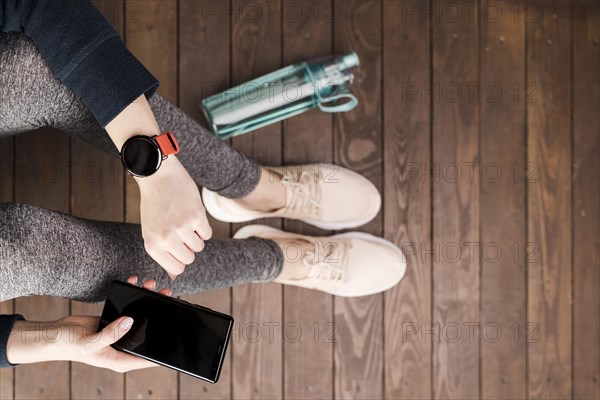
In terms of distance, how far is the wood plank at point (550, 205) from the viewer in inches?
40.0

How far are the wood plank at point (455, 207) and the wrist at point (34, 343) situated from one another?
68 centimetres

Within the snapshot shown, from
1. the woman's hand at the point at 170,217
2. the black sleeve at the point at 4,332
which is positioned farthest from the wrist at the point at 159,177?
the black sleeve at the point at 4,332

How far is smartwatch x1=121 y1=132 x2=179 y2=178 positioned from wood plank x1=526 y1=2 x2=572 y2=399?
2.47 ft

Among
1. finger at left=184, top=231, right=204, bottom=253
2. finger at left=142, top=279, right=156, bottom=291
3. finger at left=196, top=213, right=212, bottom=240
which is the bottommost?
finger at left=142, top=279, right=156, bottom=291

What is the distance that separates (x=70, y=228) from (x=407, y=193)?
2.06ft

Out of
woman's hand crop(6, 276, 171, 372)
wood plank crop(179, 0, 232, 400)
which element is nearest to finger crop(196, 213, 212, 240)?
woman's hand crop(6, 276, 171, 372)

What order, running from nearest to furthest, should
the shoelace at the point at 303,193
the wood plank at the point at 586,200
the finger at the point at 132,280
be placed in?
the finger at the point at 132,280
the shoelace at the point at 303,193
the wood plank at the point at 586,200

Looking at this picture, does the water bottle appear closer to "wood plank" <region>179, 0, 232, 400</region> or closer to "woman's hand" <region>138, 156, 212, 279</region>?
"wood plank" <region>179, 0, 232, 400</region>

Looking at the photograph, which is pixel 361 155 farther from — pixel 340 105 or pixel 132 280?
pixel 132 280

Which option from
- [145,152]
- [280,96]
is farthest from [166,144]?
[280,96]

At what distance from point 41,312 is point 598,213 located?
111 cm

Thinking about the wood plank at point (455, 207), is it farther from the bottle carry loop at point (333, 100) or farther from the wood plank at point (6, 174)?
the wood plank at point (6, 174)

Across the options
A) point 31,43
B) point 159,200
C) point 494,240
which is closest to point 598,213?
point 494,240

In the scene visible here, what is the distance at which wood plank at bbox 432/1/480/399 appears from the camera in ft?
3.28
